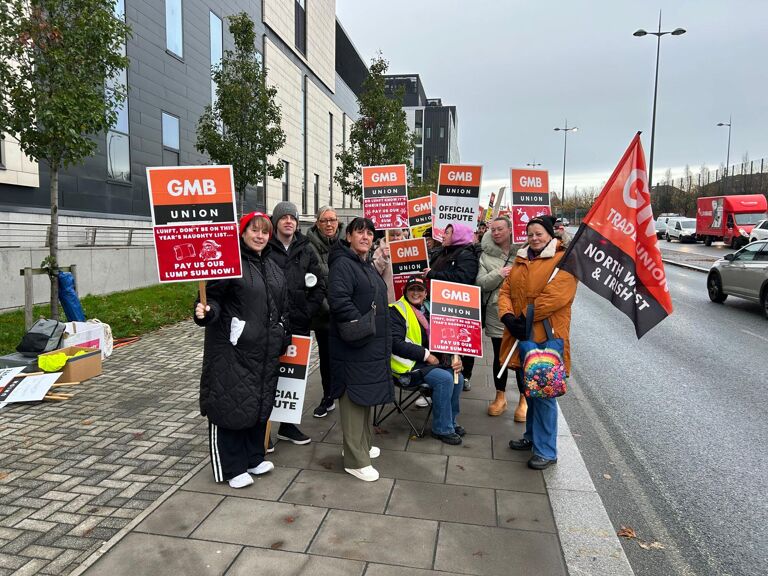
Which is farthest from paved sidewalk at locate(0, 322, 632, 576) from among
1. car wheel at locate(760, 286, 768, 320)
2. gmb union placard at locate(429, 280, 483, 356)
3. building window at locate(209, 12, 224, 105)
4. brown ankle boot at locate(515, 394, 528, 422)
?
building window at locate(209, 12, 224, 105)

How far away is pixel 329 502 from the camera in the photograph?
391 centimetres

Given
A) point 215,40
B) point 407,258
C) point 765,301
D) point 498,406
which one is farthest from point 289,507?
point 215,40

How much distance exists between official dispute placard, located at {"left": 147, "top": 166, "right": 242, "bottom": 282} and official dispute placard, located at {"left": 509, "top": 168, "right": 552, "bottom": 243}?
4.39m

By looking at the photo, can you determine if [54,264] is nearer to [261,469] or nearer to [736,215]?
[261,469]

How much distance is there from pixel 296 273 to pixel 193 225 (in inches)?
57.0

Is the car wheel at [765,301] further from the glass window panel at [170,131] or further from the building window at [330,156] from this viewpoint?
the building window at [330,156]

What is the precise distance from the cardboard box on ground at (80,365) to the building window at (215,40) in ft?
63.1

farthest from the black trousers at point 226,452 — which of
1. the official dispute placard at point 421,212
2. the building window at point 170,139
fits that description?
the building window at point 170,139

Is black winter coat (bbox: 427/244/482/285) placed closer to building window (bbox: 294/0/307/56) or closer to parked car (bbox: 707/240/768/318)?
parked car (bbox: 707/240/768/318)

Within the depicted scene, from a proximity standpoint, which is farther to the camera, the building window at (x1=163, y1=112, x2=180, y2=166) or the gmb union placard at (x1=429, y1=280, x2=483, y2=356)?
the building window at (x1=163, y1=112, x2=180, y2=166)

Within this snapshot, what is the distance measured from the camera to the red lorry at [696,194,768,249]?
35.0m

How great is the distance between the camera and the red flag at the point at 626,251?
4.38 metres

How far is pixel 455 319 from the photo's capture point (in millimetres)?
5418

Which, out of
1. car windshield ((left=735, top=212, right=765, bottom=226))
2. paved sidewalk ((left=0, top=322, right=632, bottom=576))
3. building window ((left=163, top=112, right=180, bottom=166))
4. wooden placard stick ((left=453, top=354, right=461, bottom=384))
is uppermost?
building window ((left=163, top=112, right=180, bottom=166))
